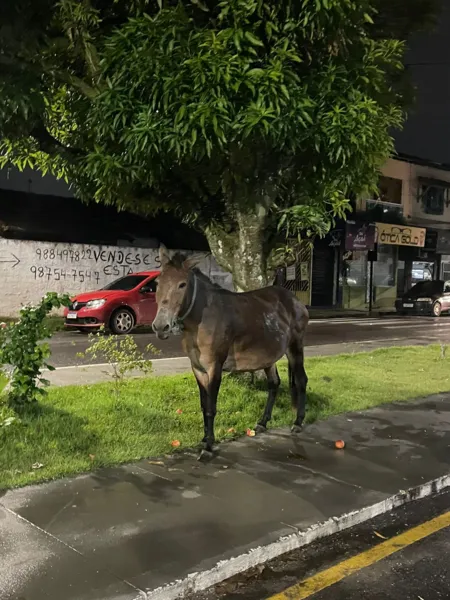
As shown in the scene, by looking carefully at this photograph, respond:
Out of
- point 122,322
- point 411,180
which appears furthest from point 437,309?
point 122,322

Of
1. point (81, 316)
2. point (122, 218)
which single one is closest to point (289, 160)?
point (81, 316)

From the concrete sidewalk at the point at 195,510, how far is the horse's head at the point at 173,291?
1279 mm

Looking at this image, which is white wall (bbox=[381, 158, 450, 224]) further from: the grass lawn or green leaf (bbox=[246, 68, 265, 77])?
green leaf (bbox=[246, 68, 265, 77])

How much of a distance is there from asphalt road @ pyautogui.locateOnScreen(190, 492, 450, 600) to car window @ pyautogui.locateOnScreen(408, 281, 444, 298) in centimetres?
2572

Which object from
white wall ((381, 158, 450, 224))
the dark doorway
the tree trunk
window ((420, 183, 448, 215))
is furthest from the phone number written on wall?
window ((420, 183, 448, 215))

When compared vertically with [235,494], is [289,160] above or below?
above

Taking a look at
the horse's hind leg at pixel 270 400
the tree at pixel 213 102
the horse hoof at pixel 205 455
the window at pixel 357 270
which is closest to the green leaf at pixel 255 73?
the tree at pixel 213 102

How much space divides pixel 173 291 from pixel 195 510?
5.89 feet

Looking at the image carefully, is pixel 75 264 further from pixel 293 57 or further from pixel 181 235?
pixel 293 57

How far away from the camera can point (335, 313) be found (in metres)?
27.5

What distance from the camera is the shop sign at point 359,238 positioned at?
2925cm

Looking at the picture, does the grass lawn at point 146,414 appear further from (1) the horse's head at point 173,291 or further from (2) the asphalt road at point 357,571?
(2) the asphalt road at point 357,571

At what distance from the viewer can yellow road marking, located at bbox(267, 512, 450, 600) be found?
346cm

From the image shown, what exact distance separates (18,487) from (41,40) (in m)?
4.61
